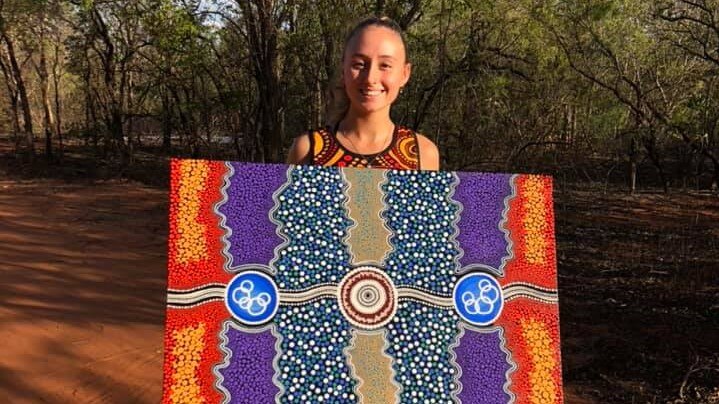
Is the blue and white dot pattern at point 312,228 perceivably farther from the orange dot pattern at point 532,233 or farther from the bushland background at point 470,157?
the bushland background at point 470,157

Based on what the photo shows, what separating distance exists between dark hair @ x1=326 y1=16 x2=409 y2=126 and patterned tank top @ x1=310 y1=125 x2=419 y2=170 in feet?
0.25

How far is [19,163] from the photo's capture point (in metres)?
17.9

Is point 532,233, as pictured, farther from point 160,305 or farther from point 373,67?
point 160,305

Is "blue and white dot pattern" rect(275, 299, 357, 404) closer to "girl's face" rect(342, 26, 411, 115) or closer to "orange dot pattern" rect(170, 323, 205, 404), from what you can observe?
"orange dot pattern" rect(170, 323, 205, 404)

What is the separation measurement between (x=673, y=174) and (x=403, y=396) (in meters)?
18.3

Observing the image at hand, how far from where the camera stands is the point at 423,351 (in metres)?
1.40

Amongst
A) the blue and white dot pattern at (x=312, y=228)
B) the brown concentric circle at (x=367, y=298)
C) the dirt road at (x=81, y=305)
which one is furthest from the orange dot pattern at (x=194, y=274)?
the dirt road at (x=81, y=305)

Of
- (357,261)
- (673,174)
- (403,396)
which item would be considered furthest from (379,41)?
→ (673,174)

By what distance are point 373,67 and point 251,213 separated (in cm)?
50

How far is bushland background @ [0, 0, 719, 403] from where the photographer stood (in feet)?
14.9

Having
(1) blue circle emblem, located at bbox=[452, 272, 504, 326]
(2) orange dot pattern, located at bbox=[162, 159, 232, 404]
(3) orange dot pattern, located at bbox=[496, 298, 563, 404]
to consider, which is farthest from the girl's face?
(3) orange dot pattern, located at bbox=[496, 298, 563, 404]

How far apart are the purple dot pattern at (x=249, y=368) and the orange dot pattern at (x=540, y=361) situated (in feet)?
2.09

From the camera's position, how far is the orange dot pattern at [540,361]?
1423mm

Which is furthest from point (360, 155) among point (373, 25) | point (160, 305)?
point (160, 305)
